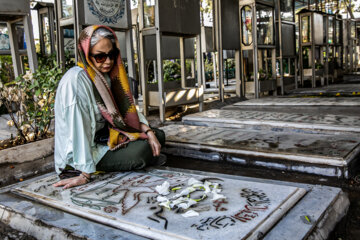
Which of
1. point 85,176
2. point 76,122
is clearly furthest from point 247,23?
point 85,176

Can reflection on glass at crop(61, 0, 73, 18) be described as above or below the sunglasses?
above

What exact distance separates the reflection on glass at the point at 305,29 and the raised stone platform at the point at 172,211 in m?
8.31

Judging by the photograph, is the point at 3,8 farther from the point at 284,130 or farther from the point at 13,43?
the point at 284,130

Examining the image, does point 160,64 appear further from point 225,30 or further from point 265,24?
point 265,24

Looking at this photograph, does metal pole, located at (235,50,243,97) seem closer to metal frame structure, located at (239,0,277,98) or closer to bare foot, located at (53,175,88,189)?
metal frame structure, located at (239,0,277,98)

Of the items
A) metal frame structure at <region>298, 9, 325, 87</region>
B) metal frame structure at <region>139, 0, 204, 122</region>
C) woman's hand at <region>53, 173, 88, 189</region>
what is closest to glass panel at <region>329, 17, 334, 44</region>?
metal frame structure at <region>298, 9, 325, 87</region>

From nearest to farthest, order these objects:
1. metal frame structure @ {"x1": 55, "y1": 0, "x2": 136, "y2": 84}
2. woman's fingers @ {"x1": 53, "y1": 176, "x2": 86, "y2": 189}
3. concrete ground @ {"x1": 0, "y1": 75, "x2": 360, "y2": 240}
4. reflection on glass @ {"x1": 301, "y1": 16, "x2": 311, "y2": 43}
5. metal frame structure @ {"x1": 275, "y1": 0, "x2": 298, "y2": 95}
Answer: concrete ground @ {"x1": 0, "y1": 75, "x2": 360, "y2": 240} < woman's fingers @ {"x1": 53, "y1": 176, "x2": 86, "y2": 189} < metal frame structure @ {"x1": 55, "y1": 0, "x2": 136, "y2": 84} < metal frame structure @ {"x1": 275, "y1": 0, "x2": 298, "y2": 95} < reflection on glass @ {"x1": 301, "y1": 16, "x2": 311, "y2": 43}

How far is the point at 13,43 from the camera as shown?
4.56m

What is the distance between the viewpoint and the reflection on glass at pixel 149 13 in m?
4.86

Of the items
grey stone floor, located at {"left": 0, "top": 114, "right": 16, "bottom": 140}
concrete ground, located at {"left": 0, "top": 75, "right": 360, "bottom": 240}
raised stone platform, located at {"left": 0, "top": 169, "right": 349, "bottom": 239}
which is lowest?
concrete ground, located at {"left": 0, "top": 75, "right": 360, "bottom": 240}

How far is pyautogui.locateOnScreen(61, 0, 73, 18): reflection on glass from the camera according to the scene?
3932 millimetres

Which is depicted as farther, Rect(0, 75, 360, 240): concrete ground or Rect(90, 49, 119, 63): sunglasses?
Rect(90, 49, 119, 63): sunglasses

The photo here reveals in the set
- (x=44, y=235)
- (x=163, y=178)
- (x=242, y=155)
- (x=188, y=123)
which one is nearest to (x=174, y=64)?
(x=188, y=123)

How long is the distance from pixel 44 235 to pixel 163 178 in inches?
33.0
